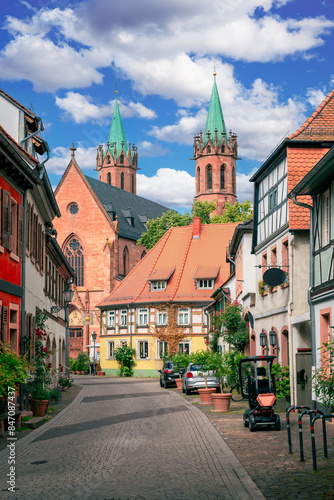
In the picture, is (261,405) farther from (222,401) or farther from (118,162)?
(118,162)

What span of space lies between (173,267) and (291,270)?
35109 mm

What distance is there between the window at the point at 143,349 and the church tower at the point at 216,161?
139 ft

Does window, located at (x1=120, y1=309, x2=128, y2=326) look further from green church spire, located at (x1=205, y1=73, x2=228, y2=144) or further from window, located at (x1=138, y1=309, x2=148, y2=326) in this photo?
green church spire, located at (x1=205, y1=73, x2=228, y2=144)

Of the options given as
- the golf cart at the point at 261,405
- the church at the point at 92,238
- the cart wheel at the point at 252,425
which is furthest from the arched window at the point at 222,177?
the cart wheel at the point at 252,425

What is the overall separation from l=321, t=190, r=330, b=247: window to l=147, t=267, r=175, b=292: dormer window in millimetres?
36887

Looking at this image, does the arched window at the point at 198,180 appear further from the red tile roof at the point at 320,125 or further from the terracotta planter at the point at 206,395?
the red tile roof at the point at 320,125

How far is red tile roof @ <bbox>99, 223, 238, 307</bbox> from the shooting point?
52.5 m

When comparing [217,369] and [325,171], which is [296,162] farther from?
[217,369]

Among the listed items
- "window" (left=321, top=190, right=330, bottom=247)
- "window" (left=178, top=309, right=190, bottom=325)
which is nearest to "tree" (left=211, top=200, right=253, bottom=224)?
"window" (left=178, top=309, right=190, bottom=325)

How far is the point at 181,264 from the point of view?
179ft

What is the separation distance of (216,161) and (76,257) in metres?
30.2

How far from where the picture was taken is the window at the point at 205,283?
52.7m

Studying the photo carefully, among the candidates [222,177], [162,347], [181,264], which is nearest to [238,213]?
[181,264]

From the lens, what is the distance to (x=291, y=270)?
19.6 meters
